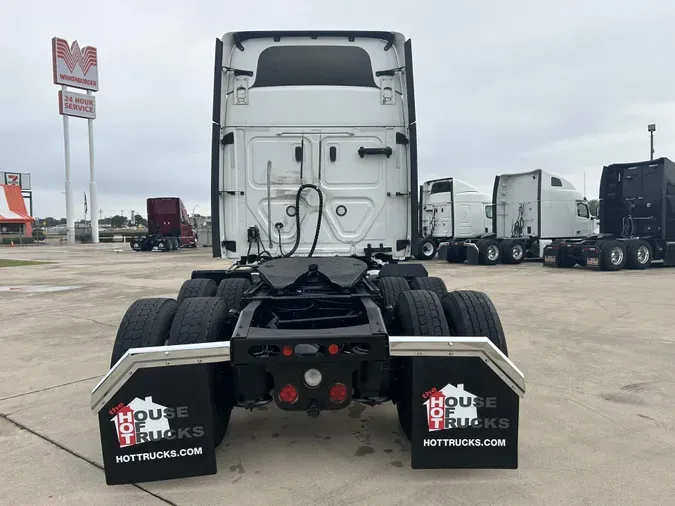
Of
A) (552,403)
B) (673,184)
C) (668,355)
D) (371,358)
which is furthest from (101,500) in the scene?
(673,184)

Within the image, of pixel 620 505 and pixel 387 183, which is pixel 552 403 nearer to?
pixel 620 505

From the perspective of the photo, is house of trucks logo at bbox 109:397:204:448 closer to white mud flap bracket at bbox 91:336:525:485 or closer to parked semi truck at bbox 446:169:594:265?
white mud flap bracket at bbox 91:336:525:485

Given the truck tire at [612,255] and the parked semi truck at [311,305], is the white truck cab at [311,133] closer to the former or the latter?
the parked semi truck at [311,305]

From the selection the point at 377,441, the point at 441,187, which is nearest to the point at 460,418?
the point at 377,441

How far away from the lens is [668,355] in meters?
5.63

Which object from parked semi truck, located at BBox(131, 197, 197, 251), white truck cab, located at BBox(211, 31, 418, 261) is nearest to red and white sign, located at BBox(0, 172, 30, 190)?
parked semi truck, located at BBox(131, 197, 197, 251)

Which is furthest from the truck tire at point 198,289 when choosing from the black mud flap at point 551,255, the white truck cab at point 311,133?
the black mud flap at point 551,255

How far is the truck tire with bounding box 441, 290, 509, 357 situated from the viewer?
3.34 m

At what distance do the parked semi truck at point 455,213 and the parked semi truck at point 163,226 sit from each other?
1857 cm

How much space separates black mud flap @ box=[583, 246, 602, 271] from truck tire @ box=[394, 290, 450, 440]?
14.8 m

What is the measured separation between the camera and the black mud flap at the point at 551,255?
17.6m

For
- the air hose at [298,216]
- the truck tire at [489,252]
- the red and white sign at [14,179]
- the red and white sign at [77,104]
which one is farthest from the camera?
the red and white sign at [14,179]

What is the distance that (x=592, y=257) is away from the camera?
53.6 feet

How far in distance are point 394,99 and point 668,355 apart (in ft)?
13.7
